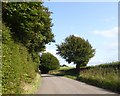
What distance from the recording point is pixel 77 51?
82.2 meters

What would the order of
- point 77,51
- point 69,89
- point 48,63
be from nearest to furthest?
point 69,89
point 77,51
point 48,63

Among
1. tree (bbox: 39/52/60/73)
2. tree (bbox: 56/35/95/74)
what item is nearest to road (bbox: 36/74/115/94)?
tree (bbox: 56/35/95/74)

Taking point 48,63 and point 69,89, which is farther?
point 48,63

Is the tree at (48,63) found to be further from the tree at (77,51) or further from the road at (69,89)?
the road at (69,89)

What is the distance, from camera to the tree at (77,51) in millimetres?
81300

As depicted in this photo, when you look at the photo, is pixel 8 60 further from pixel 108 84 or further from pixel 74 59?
pixel 74 59

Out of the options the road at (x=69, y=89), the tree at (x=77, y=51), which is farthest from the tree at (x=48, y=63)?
the road at (x=69, y=89)

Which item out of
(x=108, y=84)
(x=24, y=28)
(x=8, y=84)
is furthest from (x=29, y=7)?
(x=108, y=84)

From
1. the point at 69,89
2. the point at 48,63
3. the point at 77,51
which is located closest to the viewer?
the point at 69,89

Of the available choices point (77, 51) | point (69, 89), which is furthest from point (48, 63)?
point (69, 89)

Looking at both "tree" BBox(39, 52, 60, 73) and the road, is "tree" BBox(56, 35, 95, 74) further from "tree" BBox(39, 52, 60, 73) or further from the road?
the road

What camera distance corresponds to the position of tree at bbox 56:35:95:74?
8130 centimetres

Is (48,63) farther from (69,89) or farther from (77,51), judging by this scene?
(69,89)

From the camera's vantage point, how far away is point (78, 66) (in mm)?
83875
